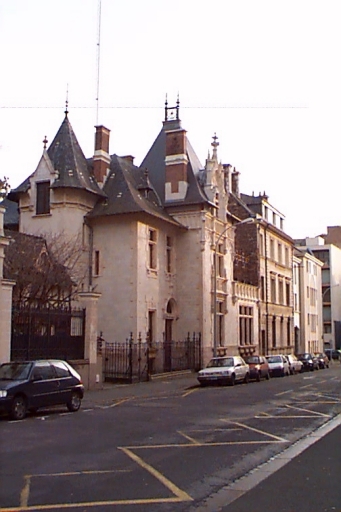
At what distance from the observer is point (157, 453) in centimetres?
1137

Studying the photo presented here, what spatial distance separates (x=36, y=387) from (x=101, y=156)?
23.4 meters

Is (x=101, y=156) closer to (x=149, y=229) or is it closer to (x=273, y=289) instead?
(x=149, y=229)

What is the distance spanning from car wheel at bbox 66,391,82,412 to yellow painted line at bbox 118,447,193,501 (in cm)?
771

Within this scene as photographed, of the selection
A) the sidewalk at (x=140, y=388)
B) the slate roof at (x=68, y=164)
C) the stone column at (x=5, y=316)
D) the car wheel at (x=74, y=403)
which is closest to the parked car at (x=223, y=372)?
the sidewalk at (x=140, y=388)

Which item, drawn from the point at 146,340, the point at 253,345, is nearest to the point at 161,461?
the point at 146,340

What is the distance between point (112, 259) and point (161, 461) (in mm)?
26848

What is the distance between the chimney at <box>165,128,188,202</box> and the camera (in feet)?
135

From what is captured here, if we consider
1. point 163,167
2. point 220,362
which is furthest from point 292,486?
point 163,167

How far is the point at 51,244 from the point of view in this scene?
3216 cm

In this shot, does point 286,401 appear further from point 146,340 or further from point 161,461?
point 146,340

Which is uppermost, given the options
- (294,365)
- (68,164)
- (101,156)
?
(101,156)

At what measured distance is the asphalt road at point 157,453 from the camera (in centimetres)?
801

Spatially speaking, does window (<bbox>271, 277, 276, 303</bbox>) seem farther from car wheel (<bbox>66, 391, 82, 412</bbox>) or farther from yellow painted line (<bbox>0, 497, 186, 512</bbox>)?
yellow painted line (<bbox>0, 497, 186, 512</bbox>)

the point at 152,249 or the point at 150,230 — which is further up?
the point at 150,230
